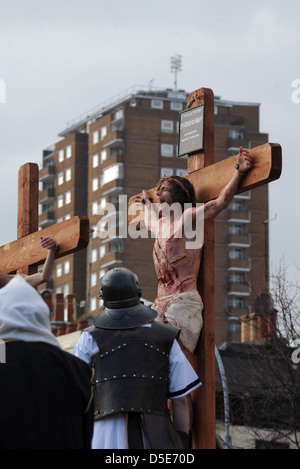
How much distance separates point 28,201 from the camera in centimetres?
1341

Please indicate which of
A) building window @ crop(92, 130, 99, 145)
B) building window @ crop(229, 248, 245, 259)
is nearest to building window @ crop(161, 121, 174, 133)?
building window @ crop(92, 130, 99, 145)

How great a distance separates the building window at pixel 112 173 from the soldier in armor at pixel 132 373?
302 feet

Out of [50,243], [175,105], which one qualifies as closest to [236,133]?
[175,105]

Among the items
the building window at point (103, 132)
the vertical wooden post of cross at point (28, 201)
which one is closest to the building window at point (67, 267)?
the building window at point (103, 132)

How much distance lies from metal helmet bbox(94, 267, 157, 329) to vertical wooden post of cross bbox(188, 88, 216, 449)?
7.19ft

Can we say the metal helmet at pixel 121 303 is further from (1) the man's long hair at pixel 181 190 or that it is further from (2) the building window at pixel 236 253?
(2) the building window at pixel 236 253

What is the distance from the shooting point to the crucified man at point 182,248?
32.9ft

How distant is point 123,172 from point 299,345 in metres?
66.0

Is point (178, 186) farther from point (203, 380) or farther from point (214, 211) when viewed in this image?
point (203, 380)

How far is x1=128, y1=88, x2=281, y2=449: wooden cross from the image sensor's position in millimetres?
9655

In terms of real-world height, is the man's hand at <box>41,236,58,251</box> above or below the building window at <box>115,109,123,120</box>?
below

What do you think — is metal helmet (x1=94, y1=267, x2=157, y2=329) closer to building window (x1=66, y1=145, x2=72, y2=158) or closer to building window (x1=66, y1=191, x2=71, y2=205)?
building window (x1=66, y1=191, x2=71, y2=205)

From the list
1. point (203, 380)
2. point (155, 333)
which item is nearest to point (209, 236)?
point (203, 380)

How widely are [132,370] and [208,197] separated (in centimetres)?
312
